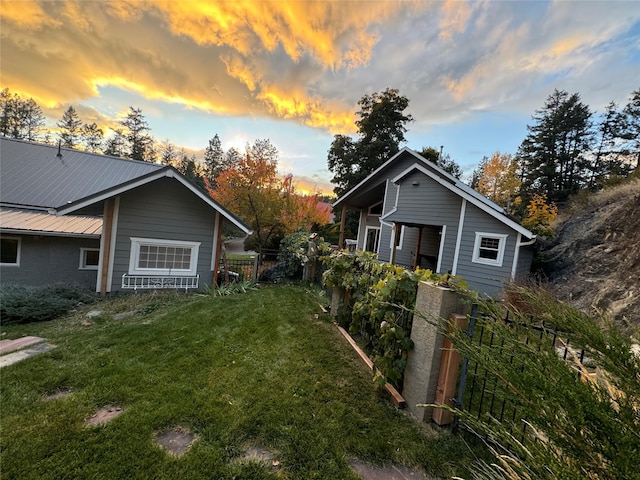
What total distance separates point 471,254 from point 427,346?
839 cm

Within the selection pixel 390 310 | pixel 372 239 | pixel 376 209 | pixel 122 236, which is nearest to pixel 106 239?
pixel 122 236

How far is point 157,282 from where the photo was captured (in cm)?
807

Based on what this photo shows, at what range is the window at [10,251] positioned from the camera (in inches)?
296

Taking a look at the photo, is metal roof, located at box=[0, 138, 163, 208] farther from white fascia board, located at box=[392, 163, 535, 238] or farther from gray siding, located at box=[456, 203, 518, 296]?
gray siding, located at box=[456, 203, 518, 296]

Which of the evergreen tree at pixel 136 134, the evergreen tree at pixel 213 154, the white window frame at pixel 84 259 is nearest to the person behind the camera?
the white window frame at pixel 84 259

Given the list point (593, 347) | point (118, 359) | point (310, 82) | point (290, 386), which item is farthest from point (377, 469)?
point (310, 82)

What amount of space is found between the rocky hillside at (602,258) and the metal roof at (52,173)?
1455 centimetres

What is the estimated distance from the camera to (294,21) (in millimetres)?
6965

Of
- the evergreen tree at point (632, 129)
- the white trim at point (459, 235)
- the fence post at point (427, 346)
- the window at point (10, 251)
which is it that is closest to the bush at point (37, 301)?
the window at point (10, 251)

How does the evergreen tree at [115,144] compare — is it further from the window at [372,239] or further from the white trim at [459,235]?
the white trim at [459,235]

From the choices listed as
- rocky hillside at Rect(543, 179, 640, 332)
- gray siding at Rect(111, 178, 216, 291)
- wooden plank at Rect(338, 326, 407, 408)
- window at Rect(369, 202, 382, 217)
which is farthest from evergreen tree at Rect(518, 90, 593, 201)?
gray siding at Rect(111, 178, 216, 291)

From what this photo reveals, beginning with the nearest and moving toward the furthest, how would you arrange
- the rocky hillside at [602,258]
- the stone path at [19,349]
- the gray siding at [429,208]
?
the stone path at [19,349] → the rocky hillside at [602,258] → the gray siding at [429,208]

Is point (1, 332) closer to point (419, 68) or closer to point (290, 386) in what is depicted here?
point (290, 386)

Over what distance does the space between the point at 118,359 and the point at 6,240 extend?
24.9 feet
